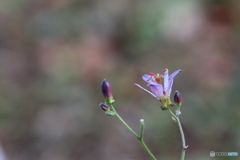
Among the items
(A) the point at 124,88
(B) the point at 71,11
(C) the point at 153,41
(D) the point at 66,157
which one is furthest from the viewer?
(B) the point at 71,11

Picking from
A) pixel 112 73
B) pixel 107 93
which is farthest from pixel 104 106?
pixel 112 73

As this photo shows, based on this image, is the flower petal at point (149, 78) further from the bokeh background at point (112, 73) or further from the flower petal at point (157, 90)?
the bokeh background at point (112, 73)

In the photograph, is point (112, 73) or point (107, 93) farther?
point (112, 73)

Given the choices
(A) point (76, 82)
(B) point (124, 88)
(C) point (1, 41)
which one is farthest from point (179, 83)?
(C) point (1, 41)

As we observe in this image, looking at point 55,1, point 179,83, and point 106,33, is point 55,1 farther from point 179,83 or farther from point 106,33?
point 179,83

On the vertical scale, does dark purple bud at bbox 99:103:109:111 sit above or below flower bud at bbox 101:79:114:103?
below

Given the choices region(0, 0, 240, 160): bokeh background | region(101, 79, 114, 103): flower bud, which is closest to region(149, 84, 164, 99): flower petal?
region(101, 79, 114, 103): flower bud

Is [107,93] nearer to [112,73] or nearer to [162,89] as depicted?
[162,89]

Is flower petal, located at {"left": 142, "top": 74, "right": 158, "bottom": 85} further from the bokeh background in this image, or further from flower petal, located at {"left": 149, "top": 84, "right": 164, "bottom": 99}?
the bokeh background
